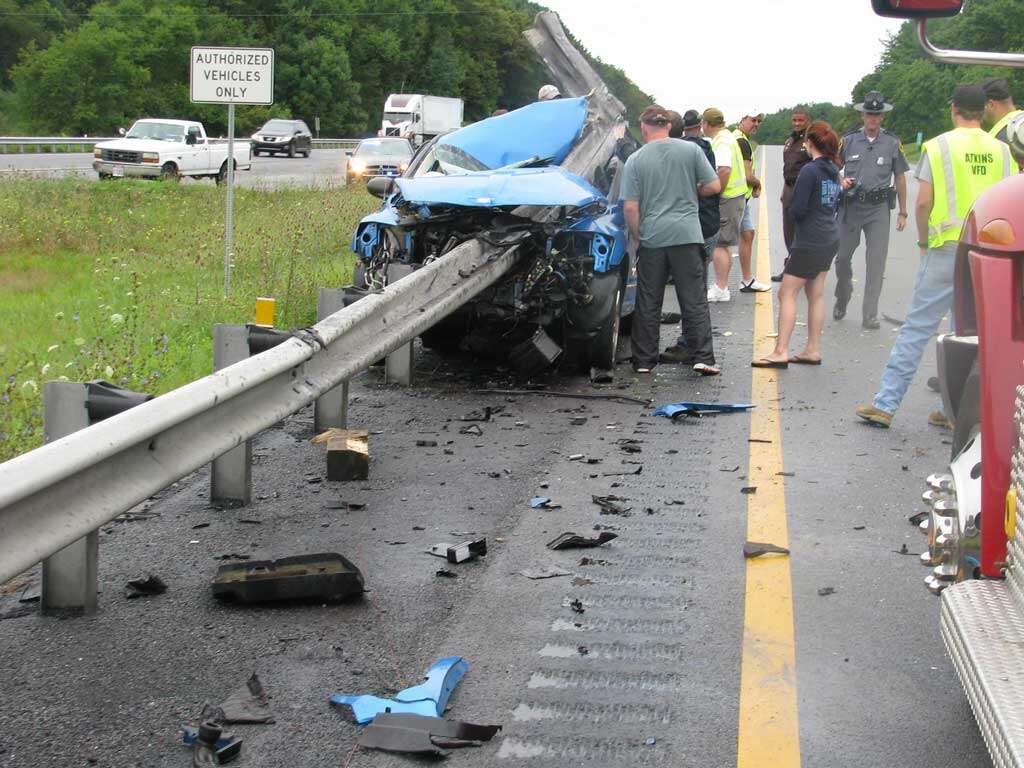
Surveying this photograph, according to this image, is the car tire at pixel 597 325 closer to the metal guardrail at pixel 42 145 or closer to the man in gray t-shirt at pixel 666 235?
the man in gray t-shirt at pixel 666 235

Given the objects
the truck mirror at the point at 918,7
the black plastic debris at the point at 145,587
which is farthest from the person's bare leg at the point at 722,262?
the truck mirror at the point at 918,7

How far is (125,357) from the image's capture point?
923 centimetres

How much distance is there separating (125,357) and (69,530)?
228 inches

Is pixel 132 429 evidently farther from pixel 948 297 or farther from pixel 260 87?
pixel 260 87

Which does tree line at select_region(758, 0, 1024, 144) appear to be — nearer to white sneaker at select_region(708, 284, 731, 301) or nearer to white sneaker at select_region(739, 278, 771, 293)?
white sneaker at select_region(739, 278, 771, 293)

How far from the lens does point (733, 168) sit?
14141 mm

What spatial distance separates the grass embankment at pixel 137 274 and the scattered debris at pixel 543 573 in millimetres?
3135

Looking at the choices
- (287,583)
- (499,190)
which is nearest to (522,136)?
(499,190)

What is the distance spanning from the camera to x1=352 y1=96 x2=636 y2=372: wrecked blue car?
9234 millimetres

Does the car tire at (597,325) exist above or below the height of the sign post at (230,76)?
below

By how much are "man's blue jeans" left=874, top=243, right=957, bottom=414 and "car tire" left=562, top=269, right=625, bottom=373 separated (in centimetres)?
222

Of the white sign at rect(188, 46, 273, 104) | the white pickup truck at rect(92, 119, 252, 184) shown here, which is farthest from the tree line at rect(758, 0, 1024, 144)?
the white sign at rect(188, 46, 273, 104)

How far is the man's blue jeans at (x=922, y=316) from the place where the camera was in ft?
26.4

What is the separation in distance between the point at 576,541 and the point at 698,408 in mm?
3209
